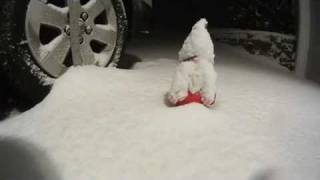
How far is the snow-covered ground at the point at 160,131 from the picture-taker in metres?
3.35

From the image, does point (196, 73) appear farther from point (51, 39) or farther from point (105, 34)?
point (51, 39)

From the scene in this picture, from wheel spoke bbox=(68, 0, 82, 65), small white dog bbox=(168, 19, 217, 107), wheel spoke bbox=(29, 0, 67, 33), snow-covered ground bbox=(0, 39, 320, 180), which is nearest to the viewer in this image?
snow-covered ground bbox=(0, 39, 320, 180)

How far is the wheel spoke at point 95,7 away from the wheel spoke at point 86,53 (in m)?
0.26

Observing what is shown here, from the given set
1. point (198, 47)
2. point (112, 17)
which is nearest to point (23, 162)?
point (198, 47)

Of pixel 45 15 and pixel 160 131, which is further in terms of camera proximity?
pixel 45 15

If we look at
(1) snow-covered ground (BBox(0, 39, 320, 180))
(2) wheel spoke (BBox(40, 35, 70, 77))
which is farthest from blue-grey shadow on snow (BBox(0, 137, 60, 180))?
(2) wheel spoke (BBox(40, 35, 70, 77))

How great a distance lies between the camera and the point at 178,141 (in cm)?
358

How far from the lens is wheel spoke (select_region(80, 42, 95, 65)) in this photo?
4.45 m

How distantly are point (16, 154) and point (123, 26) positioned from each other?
5.67 feet

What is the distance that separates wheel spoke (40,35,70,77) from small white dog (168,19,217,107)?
0.93 meters

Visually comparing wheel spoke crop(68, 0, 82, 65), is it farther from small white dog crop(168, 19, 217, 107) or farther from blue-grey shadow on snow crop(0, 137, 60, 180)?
blue-grey shadow on snow crop(0, 137, 60, 180)

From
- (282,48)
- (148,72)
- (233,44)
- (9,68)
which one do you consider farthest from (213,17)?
(9,68)

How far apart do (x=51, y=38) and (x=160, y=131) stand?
138 centimetres

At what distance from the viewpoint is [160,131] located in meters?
3.67
